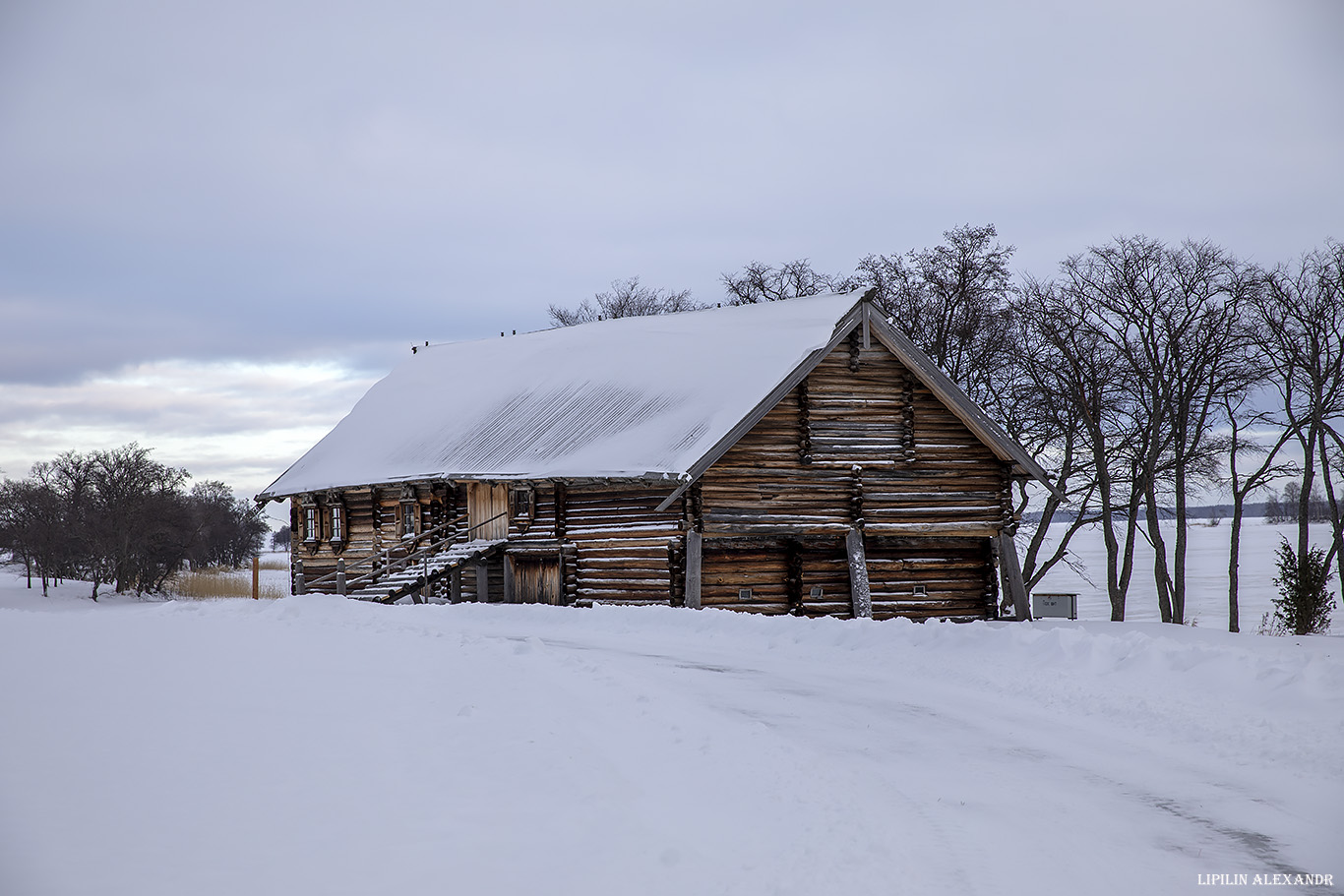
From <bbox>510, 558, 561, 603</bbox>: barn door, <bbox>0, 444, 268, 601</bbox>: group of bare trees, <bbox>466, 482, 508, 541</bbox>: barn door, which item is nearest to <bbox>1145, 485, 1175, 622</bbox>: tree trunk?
<bbox>510, 558, 561, 603</bbox>: barn door

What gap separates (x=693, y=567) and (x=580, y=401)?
7.58 meters

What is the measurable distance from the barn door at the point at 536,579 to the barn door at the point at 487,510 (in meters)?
0.98

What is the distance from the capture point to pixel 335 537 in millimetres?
35156

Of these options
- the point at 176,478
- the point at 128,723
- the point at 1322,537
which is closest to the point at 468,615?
the point at 128,723

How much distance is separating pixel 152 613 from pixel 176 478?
156ft

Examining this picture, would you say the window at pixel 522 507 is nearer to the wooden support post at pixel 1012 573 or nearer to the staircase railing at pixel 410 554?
the staircase railing at pixel 410 554

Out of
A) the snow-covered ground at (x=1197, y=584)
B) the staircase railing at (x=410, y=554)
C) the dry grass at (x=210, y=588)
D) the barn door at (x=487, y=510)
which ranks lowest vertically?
the snow-covered ground at (x=1197, y=584)

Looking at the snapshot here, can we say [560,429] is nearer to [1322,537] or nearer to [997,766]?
[997,766]

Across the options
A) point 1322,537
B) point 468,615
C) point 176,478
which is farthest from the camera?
point 1322,537

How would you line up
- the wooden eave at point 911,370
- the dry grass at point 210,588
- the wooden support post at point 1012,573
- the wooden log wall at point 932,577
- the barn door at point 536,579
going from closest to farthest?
the wooden eave at point 911,370 → the wooden support post at point 1012,573 → the wooden log wall at point 932,577 → the barn door at point 536,579 → the dry grass at point 210,588

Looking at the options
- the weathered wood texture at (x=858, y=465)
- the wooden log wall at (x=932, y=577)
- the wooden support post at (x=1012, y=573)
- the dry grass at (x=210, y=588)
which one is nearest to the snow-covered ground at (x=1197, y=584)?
the wooden support post at (x=1012, y=573)

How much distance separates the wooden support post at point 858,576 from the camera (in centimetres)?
2478

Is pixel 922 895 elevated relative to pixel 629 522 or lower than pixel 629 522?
lower

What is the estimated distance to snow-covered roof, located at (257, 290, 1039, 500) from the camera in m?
24.8
